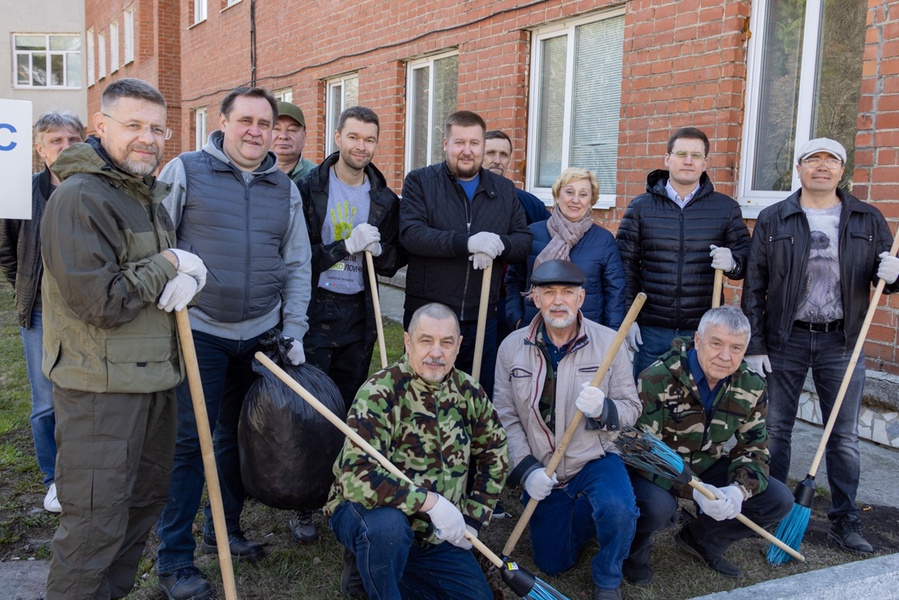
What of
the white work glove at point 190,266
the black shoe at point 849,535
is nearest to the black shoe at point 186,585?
the white work glove at point 190,266

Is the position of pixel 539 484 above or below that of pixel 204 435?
below

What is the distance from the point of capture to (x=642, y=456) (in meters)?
3.19

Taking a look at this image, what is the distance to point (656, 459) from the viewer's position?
10.2 feet

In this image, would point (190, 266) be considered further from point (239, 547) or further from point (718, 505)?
point (718, 505)

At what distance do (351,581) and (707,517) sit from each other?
5.25 feet

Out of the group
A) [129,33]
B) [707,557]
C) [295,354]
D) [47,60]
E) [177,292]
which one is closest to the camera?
[177,292]

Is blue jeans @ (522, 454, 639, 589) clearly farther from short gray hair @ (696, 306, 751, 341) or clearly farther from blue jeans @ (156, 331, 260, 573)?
blue jeans @ (156, 331, 260, 573)

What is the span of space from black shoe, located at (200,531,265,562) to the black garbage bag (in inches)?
14.3

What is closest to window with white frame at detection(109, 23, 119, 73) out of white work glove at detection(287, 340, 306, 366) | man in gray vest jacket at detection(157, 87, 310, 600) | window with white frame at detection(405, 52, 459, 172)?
window with white frame at detection(405, 52, 459, 172)

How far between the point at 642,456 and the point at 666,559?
673 millimetres

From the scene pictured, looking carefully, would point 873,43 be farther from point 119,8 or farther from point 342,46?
point 119,8

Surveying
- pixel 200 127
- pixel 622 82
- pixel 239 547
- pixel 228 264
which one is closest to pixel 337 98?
pixel 622 82

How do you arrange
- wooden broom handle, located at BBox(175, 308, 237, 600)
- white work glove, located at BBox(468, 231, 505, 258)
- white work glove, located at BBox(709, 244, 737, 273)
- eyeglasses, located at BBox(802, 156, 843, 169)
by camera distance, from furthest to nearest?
white work glove, located at BBox(709, 244, 737, 273) < white work glove, located at BBox(468, 231, 505, 258) < eyeglasses, located at BBox(802, 156, 843, 169) < wooden broom handle, located at BBox(175, 308, 237, 600)

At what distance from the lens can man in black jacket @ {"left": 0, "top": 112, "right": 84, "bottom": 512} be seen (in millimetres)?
3660
